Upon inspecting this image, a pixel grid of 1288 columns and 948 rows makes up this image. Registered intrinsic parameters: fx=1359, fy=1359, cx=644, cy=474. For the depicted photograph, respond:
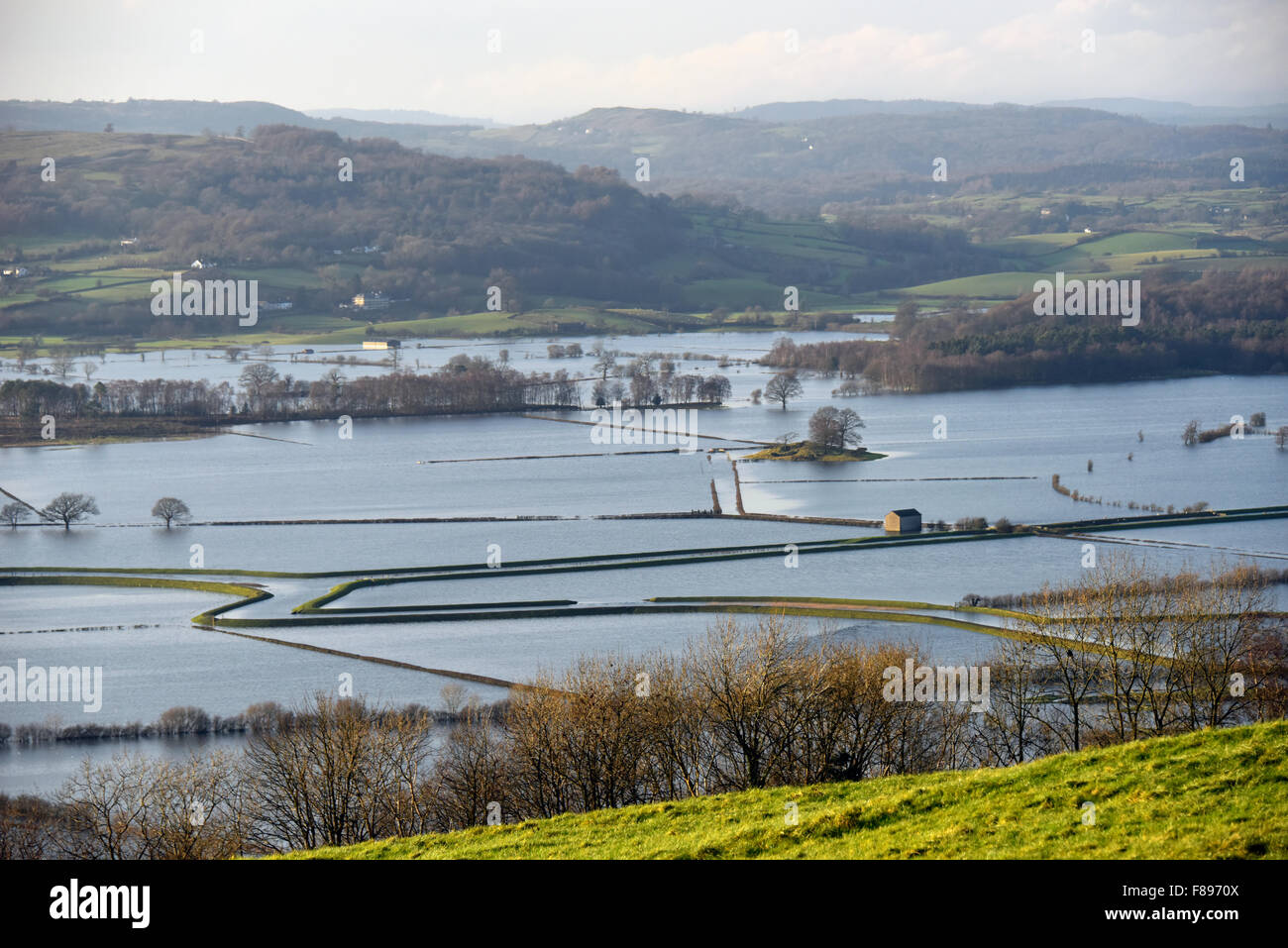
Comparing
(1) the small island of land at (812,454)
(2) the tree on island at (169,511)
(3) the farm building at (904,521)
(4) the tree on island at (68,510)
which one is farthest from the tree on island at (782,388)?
(4) the tree on island at (68,510)

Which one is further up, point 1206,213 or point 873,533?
point 1206,213

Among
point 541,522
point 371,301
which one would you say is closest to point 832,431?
point 541,522

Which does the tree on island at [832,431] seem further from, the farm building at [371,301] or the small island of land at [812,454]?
the farm building at [371,301]

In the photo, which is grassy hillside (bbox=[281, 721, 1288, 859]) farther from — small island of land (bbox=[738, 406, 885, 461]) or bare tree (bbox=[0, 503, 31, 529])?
small island of land (bbox=[738, 406, 885, 461])

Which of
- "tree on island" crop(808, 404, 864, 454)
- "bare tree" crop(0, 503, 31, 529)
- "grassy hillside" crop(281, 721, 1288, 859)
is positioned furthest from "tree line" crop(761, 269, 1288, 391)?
"grassy hillside" crop(281, 721, 1288, 859)

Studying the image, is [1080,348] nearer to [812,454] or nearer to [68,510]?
[812,454]
